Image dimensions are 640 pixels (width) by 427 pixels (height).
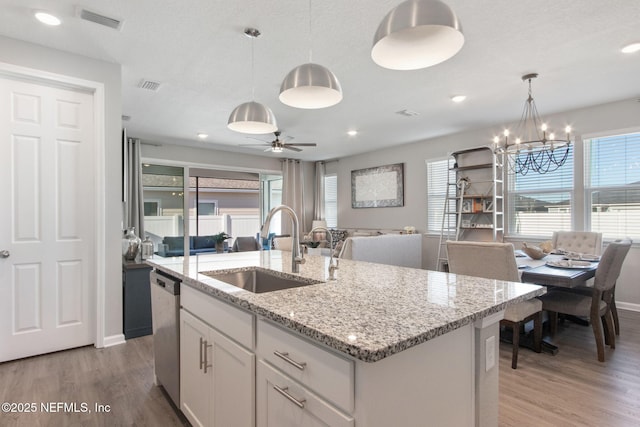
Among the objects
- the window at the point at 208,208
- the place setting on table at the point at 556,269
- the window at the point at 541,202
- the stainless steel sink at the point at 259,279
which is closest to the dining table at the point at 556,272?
the place setting on table at the point at 556,269

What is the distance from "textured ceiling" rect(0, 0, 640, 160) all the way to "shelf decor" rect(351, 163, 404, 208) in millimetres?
2101

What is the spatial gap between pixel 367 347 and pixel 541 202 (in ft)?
17.3

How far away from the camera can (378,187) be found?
7.32 m

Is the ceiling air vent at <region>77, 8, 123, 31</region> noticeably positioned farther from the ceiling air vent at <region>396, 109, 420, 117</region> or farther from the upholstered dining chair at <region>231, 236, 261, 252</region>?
the upholstered dining chair at <region>231, 236, 261, 252</region>

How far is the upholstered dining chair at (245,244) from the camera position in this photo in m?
6.98

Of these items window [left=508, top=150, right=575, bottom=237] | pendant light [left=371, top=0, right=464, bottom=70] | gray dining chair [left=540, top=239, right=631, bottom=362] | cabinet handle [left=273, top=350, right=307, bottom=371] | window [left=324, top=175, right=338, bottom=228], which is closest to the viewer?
cabinet handle [left=273, top=350, right=307, bottom=371]

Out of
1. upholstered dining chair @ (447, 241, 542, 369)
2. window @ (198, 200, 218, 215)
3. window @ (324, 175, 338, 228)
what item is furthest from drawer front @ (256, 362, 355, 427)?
window @ (324, 175, 338, 228)

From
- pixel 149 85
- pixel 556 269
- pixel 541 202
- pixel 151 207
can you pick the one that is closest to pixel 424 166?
pixel 541 202

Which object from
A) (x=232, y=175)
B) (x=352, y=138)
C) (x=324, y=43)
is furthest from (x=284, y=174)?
(x=324, y=43)

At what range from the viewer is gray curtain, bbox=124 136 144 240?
5.99 m

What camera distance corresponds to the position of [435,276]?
181cm

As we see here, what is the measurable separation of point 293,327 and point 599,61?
3.84 meters

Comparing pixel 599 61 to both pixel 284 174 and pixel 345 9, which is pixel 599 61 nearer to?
pixel 345 9

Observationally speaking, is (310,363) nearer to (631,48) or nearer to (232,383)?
(232,383)
